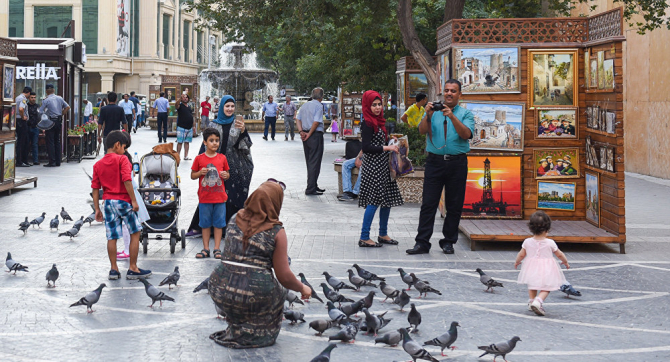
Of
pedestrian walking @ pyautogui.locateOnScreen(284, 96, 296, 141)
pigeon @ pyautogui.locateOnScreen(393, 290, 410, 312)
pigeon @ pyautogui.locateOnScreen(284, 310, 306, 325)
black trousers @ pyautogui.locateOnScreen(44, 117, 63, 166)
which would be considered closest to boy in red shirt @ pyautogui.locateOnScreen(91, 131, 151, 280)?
pigeon @ pyautogui.locateOnScreen(284, 310, 306, 325)

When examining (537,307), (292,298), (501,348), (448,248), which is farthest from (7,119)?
(501,348)

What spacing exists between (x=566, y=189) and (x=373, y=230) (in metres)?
2.72

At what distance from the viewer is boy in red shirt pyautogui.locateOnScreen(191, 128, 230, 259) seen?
9664 millimetres

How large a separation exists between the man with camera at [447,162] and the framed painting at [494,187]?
132cm

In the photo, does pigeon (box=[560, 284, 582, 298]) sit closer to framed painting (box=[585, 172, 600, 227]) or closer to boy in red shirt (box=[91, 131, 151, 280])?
framed painting (box=[585, 172, 600, 227])

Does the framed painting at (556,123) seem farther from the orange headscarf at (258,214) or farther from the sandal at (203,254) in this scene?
the orange headscarf at (258,214)

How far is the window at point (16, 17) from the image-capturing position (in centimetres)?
5597

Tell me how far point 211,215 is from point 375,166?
2.08 metres

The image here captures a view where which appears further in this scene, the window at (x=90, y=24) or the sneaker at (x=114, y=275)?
the window at (x=90, y=24)

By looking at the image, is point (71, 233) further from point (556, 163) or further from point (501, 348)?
point (501, 348)

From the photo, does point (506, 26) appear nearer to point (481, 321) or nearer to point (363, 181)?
point (363, 181)

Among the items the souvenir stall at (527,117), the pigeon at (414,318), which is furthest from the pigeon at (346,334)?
the souvenir stall at (527,117)

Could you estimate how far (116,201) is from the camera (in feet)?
27.5

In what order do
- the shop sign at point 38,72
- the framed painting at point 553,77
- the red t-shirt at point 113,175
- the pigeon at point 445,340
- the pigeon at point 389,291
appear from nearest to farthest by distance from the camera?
Result: the pigeon at point 445,340 < the pigeon at point 389,291 < the red t-shirt at point 113,175 < the framed painting at point 553,77 < the shop sign at point 38,72
